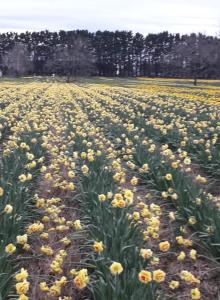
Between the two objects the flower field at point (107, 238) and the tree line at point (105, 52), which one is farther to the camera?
the tree line at point (105, 52)

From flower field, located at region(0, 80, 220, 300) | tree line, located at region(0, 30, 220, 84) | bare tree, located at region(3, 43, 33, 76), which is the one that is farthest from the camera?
tree line, located at region(0, 30, 220, 84)

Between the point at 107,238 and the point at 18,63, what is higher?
the point at 18,63

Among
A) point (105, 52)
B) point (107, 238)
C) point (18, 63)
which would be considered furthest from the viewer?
point (105, 52)

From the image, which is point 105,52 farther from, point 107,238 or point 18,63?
point 107,238

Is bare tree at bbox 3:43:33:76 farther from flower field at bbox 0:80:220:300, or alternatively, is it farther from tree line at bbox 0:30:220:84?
flower field at bbox 0:80:220:300

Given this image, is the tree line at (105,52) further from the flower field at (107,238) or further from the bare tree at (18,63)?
the flower field at (107,238)

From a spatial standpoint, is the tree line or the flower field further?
the tree line

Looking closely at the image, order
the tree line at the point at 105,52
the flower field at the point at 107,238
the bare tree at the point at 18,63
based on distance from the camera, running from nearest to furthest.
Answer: the flower field at the point at 107,238 → the bare tree at the point at 18,63 → the tree line at the point at 105,52

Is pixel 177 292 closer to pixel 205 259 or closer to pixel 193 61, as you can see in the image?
pixel 205 259

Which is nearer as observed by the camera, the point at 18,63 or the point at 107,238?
the point at 107,238

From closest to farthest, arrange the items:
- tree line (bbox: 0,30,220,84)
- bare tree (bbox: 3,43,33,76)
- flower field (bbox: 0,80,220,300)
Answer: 1. flower field (bbox: 0,80,220,300)
2. bare tree (bbox: 3,43,33,76)
3. tree line (bbox: 0,30,220,84)

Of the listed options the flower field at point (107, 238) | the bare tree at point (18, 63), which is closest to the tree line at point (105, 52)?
the bare tree at point (18, 63)

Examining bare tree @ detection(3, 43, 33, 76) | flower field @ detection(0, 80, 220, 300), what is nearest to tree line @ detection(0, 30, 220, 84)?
bare tree @ detection(3, 43, 33, 76)

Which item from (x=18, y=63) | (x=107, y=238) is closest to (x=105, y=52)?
(x=18, y=63)
